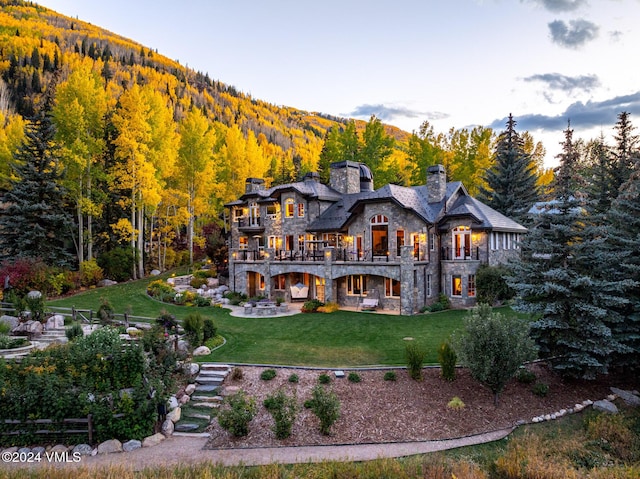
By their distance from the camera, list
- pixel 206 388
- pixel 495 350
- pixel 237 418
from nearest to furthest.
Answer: pixel 237 418
pixel 495 350
pixel 206 388

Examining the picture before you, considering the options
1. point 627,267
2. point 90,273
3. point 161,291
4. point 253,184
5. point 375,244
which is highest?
point 253,184

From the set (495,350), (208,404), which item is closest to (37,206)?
(208,404)

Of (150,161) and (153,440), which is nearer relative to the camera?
(153,440)

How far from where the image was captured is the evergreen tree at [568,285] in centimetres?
1182

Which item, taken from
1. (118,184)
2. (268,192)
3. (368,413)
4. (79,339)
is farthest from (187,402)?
(118,184)

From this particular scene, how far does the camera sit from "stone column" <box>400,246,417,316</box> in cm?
2103

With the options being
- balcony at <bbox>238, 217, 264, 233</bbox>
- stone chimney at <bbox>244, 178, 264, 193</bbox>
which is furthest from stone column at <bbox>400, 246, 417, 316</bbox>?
stone chimney at <bbox>244, 178, 264, 193</bbox>

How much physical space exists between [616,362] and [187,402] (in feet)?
44.9

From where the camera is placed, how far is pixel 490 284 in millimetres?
21281

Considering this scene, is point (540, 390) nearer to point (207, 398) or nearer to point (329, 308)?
point (207, 398)

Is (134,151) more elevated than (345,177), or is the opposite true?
(134,151)

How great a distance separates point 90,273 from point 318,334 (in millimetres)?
18170

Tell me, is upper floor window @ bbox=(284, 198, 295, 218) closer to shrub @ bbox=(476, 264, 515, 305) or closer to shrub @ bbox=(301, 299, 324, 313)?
shrub @ bbox=(301, 299, 324, 313)

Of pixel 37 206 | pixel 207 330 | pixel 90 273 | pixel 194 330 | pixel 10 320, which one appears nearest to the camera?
pixel 194 330
